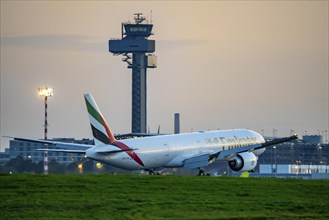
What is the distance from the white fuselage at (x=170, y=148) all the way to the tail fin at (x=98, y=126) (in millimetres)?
1063

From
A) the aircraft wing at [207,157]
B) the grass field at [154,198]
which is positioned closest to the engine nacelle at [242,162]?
the aircraft wing at [207,157]

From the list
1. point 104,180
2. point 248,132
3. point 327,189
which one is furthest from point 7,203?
point 248,132

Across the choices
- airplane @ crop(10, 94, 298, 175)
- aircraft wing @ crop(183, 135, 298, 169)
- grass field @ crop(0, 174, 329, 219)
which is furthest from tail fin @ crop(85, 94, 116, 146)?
grass field @ crop(0, 174, 329, 219)

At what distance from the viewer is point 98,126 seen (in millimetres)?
81625

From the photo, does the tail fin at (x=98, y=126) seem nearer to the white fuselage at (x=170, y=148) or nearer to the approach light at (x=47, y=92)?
the white fuselage at (x=170, y=148)

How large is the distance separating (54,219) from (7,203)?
10.8 feet

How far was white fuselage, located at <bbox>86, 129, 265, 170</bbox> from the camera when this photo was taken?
266 ft

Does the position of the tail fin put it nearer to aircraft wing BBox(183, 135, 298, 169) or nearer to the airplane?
the airplane

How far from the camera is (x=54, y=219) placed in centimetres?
4675

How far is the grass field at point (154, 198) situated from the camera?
48.9 metres

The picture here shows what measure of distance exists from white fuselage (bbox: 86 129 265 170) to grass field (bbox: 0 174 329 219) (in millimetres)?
19524

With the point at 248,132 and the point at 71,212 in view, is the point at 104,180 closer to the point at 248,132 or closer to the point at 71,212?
the point at 71,212

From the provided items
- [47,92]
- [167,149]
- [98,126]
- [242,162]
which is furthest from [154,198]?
[47,92]

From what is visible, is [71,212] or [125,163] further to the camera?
[125,163]
